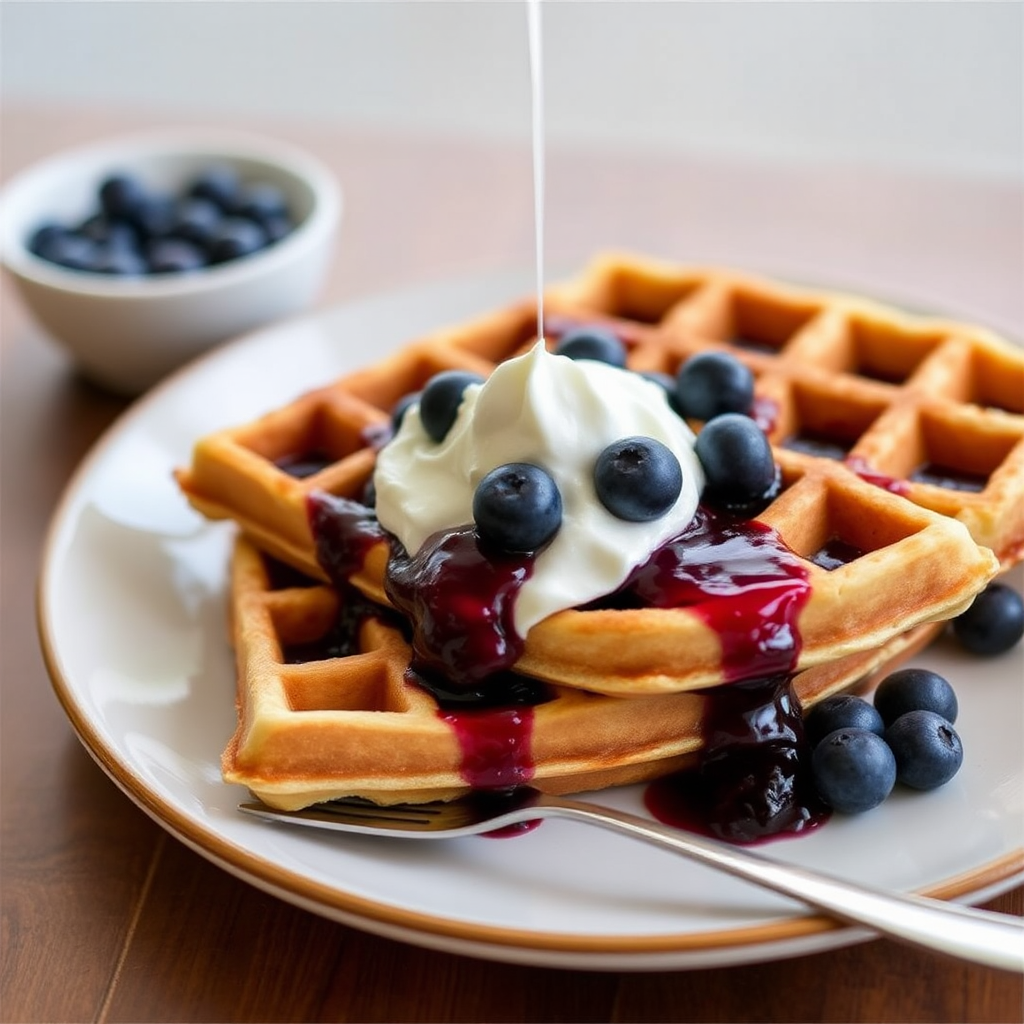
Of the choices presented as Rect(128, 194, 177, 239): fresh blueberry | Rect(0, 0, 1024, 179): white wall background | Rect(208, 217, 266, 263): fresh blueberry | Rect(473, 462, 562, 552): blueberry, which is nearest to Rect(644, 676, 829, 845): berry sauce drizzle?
Rect(473, 462, 562, 552): blueberry

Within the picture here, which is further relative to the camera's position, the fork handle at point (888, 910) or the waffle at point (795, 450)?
the waffle at point (795, 450)

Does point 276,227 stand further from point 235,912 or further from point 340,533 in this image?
point 235,912

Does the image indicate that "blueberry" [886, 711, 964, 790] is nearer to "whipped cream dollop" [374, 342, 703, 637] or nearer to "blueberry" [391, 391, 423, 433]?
"whipped cream dollop" [374, 342, 703, 637]

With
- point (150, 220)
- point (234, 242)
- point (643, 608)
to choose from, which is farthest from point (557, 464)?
point (150, 220)

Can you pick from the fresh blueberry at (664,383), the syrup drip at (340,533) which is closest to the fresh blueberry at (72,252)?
the syrup drip at (340,533)

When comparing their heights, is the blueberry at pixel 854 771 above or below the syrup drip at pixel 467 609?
below

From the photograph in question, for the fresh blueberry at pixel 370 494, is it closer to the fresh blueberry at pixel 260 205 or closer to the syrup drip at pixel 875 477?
the syrup drip at pixel 875 477
